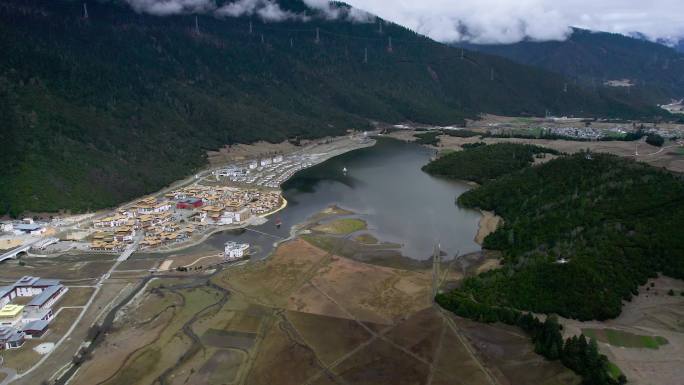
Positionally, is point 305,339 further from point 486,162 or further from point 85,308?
point 486,162

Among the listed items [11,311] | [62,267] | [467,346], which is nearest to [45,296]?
[11,311]

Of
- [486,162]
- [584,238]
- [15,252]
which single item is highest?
[486,162]

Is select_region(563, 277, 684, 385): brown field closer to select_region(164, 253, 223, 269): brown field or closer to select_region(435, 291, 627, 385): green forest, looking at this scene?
select_region(435, 291, 627, 385): green forest

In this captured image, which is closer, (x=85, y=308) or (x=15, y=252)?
(x=85, y=308)

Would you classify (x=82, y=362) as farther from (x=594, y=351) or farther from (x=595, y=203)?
(x=595, y=203)

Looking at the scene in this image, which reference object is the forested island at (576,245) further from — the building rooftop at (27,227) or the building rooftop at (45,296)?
the building rooftop at (27,227)

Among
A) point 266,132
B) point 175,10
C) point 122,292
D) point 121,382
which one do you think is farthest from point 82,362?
point 175,10
